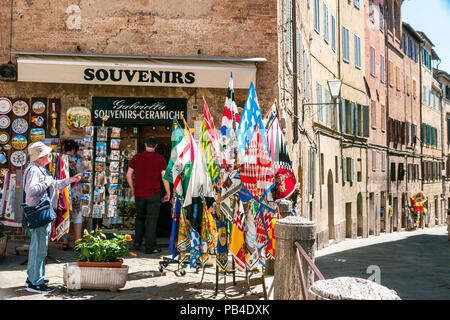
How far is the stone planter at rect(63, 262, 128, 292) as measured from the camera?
17.9 ft

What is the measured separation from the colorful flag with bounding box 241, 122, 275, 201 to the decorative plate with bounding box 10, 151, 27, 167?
18.8ft

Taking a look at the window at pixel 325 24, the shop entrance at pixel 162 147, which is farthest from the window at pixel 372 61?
the shop entrance at pixel 162 147

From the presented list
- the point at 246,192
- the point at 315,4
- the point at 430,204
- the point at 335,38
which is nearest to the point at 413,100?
the point at 430,204

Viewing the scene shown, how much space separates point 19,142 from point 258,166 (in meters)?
5.96

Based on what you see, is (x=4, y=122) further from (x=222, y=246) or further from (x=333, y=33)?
(x=333, y=33)

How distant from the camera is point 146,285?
5.97m

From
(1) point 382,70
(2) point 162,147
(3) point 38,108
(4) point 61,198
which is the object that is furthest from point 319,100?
(1) point 382,70

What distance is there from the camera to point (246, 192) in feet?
17.5

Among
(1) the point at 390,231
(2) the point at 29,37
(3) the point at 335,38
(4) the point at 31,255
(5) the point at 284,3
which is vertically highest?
(3) the point at 335,38

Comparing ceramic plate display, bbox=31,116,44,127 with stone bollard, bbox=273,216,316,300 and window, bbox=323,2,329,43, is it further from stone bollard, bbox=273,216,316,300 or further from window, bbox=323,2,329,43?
window, bbox=323,2,329,43

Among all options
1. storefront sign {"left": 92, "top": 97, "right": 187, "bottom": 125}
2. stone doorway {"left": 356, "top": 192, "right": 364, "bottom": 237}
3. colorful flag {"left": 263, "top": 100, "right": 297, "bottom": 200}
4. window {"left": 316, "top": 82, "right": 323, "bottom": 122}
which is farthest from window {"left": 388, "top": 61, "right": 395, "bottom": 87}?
colorful flag {"left": 263, "top": 100, "right": 297, "bottom": 200}

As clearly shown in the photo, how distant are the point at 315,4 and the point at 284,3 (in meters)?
6.78

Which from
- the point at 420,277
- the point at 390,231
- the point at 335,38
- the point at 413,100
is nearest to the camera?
the point at 420,277
